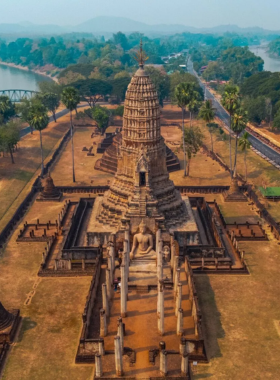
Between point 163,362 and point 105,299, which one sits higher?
point 105,299

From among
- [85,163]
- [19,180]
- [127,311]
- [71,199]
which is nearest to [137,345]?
[127,311]

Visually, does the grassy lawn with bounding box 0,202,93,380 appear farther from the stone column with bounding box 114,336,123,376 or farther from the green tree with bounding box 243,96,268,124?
the green tree with bounding box 243,96,268,124

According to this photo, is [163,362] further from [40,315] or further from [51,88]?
[51,88]

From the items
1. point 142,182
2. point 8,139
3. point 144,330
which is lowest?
point 144,330

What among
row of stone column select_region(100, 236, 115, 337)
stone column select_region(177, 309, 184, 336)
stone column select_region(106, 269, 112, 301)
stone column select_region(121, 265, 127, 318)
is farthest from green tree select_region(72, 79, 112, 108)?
stone column select_region(177, 309, 184, 336)

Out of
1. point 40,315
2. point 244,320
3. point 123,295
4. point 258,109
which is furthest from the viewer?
point 258,109

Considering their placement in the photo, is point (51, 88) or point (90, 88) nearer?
point (90, 88)

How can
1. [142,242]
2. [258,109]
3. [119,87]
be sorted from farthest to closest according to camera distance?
[119,87] → [258,109] → [142,242]

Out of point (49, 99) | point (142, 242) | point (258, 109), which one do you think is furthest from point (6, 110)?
point (142, 242)
